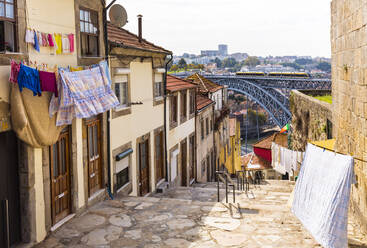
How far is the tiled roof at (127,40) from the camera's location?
9.09m

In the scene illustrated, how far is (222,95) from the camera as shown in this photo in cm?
2478

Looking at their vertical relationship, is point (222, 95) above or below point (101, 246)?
above

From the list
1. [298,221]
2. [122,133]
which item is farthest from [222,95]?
[298,221]

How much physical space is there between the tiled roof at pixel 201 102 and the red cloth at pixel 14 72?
11.7 meters

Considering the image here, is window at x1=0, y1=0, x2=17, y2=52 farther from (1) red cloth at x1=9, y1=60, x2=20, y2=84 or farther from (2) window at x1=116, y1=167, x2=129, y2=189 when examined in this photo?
(2) window at x1=116, y1=167, x2=129, y2=189

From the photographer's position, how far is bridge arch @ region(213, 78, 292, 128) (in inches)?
2090

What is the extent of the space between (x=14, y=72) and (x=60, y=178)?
6.86 ft

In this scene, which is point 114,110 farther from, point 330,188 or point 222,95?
point 222,95

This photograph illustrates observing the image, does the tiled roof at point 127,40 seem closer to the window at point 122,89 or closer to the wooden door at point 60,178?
the window at point 122,89

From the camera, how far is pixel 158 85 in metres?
11.9

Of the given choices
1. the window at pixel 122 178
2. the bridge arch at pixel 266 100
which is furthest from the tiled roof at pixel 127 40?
the bridge arch at pixel 266 100

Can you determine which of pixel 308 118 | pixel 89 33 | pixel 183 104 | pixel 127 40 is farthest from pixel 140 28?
pixel 308 118

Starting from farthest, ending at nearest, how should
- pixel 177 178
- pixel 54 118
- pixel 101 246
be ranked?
pixel 177 178 < pixel 54 118 < pixel 101 246

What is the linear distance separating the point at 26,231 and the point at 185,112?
974 centimetres
